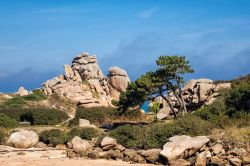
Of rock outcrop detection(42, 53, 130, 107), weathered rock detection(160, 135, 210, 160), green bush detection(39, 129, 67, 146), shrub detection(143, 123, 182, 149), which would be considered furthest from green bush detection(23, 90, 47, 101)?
weathered rock detection(160, 135, 210, 160)

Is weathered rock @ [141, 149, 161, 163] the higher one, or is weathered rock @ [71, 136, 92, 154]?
weathered rock @ [71, 136, 92, 154]

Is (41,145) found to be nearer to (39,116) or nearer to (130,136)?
(130,136)

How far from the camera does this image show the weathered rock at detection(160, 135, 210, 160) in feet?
68.8

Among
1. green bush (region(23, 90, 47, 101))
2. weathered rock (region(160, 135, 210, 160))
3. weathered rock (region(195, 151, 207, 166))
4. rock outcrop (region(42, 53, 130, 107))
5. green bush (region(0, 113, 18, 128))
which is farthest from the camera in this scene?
rock outcrop (region(42, 53, 130, 107))

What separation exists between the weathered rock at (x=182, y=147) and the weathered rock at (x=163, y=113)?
1834cm

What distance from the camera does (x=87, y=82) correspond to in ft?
228

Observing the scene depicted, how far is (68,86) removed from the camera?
66062mm

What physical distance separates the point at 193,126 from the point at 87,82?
45305mm

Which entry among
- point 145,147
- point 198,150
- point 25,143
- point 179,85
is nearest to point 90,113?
point 179,85

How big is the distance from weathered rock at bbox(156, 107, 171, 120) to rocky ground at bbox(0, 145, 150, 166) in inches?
623

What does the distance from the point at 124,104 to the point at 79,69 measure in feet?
114

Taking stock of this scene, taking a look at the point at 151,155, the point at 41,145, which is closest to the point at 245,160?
the point at 151,155

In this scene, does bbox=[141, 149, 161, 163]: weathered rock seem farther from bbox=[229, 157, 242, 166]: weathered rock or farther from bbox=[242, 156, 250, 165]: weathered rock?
bbox=[242, 156, 250, 165]: weathered rock

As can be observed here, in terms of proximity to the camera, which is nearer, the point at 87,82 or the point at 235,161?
the point at 235,161
